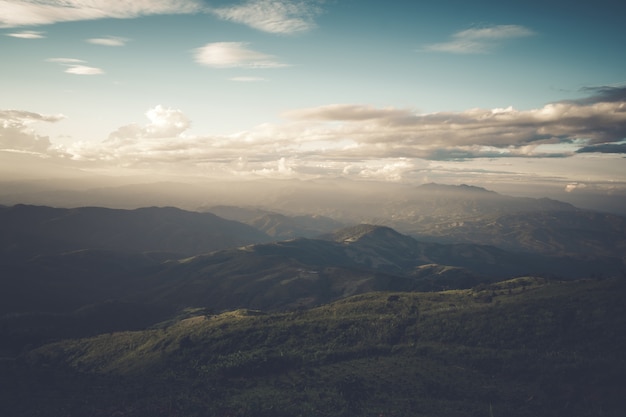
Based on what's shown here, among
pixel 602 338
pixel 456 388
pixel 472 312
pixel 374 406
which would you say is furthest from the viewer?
pixel 472 312

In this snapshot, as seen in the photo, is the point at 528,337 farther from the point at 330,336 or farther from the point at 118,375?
the point at 118,375

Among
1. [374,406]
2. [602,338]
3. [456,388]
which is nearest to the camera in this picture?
[374,406]

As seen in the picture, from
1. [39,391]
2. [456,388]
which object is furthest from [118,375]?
[456,388]

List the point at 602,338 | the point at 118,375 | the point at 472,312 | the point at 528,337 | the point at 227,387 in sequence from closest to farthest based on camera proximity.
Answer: the point at 227,387 → the point at 602,338 → the point at 528,337 → the point at 118,375 → the point at 472,312

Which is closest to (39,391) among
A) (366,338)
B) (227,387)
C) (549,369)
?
(227,387)

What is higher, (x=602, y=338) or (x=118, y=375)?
(x=602, y=338)

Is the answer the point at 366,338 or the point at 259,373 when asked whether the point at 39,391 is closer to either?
the point at 259,373

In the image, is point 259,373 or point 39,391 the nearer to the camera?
point 39,391
